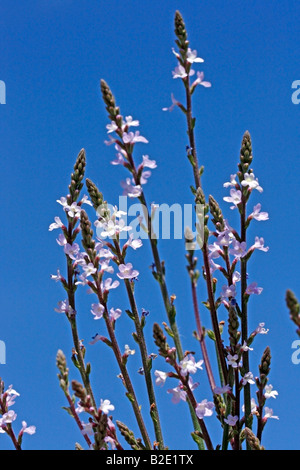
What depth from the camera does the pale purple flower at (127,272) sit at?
8.09 feet

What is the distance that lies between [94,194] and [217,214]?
54 centimetres

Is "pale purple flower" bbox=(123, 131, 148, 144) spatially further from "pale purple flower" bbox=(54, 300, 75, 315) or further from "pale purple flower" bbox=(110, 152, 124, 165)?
"pale purple flower" bbox=(54, 300, 75, 315)

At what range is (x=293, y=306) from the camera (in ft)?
5.36

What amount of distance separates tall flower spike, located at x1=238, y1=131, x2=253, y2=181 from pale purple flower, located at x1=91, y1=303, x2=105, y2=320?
2.77ft

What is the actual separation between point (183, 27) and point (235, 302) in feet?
4.26

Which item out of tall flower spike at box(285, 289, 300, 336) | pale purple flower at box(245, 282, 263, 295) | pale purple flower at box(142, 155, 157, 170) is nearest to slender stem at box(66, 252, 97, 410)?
pale purple flower at box(142, 155, 157, 170)

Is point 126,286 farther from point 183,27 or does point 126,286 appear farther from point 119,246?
point 183,27

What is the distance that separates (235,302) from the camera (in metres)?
2.44

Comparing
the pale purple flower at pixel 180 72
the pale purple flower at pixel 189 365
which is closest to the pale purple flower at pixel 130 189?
the pale purple flower at pixel 180 72

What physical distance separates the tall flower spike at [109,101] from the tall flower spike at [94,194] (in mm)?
302

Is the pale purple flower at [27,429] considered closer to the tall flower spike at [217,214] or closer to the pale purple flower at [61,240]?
the pale purple flower at [61,240]
